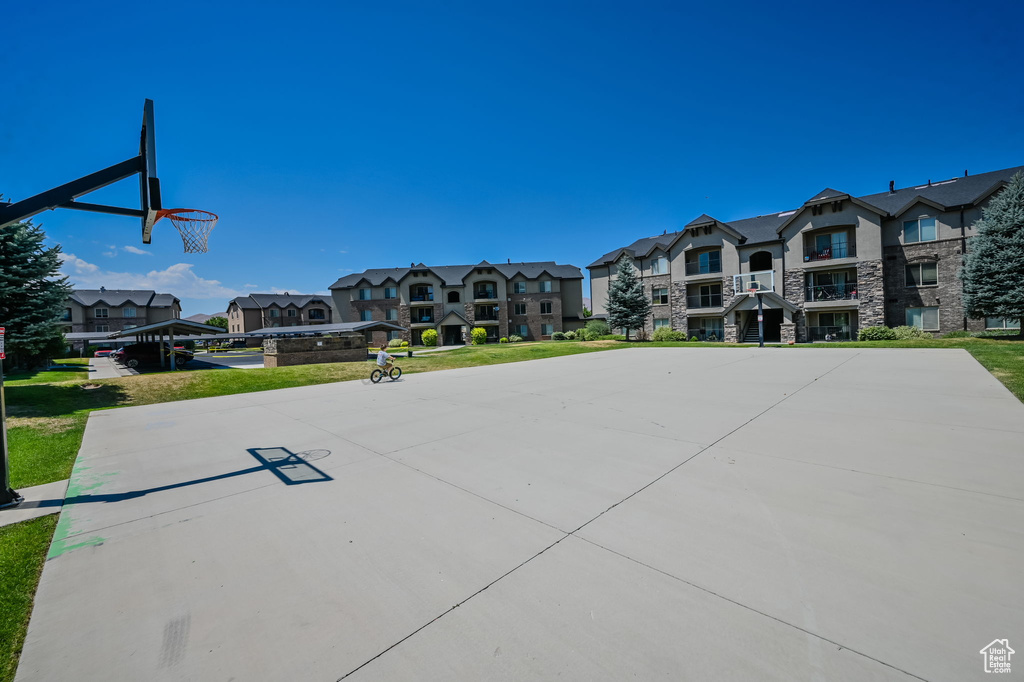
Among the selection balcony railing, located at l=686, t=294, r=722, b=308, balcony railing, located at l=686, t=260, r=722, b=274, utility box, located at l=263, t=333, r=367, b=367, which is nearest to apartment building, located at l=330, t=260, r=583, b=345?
balcony railing, located at l=686, t=294, r=722, b=308

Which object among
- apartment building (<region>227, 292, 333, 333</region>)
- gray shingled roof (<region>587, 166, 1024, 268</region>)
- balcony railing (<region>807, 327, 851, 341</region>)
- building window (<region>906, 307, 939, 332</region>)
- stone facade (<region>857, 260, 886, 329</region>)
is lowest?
balcony railing (<region>807, 327, 851, 341</region>)

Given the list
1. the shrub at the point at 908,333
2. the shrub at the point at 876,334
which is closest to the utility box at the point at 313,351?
the shrub at the point at 876,334

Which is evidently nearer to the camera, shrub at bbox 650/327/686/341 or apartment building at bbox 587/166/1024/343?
apartment building at bbox 587/166/1024/343

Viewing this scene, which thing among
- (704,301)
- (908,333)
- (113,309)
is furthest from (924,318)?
(113,309)

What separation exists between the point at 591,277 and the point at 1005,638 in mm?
46155

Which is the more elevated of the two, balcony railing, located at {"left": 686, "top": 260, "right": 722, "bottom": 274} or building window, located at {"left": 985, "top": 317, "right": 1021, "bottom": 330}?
balcony railing, located at {"left": 686, "top": 260, "right": 722, "bottom": 274}

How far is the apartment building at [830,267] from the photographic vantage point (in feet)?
94.6

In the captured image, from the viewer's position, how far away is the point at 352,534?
398 centimetres

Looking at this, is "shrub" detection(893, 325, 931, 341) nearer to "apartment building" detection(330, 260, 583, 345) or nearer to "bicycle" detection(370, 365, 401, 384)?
"apartment building" detection(330, 260, 583, 345)

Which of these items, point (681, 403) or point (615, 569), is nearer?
point (615, 569)

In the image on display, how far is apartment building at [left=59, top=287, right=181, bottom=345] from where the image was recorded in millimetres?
54469

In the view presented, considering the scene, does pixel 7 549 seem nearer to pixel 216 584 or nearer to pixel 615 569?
pixel 216 584

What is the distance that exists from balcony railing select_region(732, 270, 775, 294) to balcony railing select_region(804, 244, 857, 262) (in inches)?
107

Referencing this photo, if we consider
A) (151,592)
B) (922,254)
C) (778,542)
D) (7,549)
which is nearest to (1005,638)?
(778,542)
